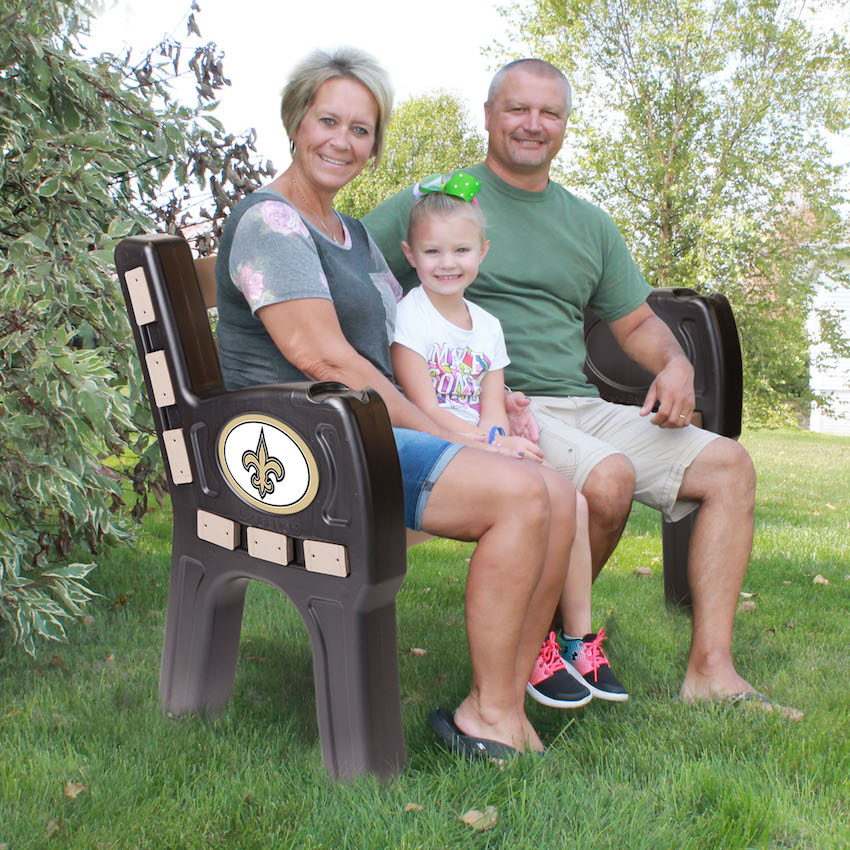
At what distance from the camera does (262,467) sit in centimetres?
213

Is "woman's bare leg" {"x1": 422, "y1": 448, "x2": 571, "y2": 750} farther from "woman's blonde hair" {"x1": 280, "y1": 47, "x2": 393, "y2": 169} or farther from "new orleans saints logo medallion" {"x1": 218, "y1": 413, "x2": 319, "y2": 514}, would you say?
"woman's blonde hair" {"x1": 280, "y1": 47, "x2": 393, "y2": 169}

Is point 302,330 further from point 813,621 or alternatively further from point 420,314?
point 813,621

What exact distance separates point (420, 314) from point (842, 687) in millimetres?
1650

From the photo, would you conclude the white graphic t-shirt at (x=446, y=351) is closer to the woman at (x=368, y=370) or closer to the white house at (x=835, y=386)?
the woman at (x=368, y=370)

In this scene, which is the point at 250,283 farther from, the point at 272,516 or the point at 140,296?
the point at 272,516

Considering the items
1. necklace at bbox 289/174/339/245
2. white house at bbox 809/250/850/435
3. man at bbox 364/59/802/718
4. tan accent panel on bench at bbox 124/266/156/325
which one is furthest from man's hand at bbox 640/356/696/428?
white house at bbox 809/250/850/435

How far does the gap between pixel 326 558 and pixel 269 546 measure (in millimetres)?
186

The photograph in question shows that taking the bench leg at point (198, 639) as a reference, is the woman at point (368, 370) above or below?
above

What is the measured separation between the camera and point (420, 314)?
270 cm

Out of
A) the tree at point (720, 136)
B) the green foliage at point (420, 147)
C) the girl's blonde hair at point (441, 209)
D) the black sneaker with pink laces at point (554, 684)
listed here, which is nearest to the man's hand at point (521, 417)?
the girl's blonde hair at point (441, 209)

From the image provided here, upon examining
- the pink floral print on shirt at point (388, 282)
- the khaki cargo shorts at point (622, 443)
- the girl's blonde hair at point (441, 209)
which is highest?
Result: the girl's blonde hair at point (441, 209)

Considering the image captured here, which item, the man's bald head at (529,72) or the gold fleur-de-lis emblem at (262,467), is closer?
the gold fleur-de-lis emblem at (262,467)

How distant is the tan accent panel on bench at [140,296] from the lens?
2311 millimetres

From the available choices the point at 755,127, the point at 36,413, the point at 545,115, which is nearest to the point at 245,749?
the point at 36,413
